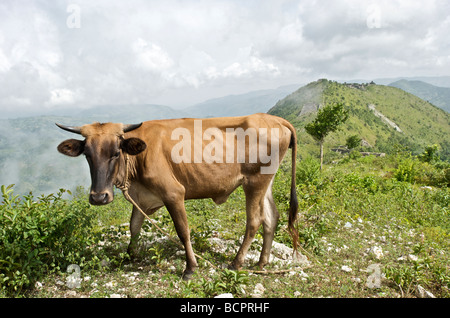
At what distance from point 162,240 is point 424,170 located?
52.2 ft

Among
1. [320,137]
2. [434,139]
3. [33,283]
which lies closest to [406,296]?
[33,283]

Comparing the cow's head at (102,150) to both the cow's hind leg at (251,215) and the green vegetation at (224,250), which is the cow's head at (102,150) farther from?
the cow's hind leg at (251,215)

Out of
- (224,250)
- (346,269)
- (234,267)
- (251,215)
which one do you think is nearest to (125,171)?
(251,215)

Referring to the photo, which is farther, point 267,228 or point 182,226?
point 267,228

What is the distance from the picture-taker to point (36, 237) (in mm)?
4156

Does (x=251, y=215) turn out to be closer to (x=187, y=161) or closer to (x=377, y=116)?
(x=187, y=161)

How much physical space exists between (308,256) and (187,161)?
9.42 ft

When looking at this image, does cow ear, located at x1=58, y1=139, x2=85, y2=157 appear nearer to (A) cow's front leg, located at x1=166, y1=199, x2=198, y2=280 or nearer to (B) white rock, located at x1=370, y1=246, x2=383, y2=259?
(A) cow's front leg, located at x1=166, y1=199, x2=198, y2=280

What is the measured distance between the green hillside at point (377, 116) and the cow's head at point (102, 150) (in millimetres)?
115820

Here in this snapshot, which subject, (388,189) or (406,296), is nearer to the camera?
(406,296)

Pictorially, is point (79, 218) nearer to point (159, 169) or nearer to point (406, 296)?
point (159, 169)

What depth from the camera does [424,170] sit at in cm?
1625

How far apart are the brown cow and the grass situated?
0.47 m
